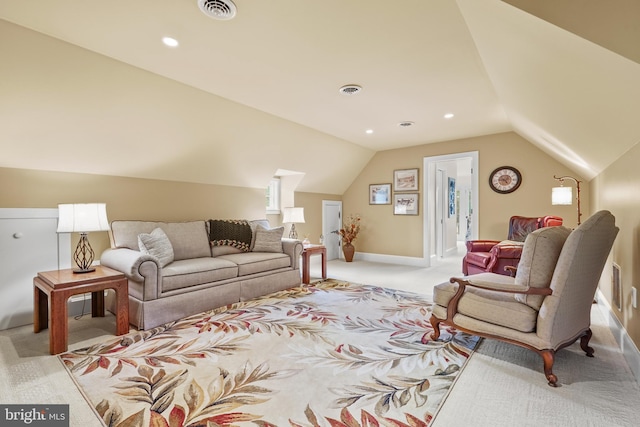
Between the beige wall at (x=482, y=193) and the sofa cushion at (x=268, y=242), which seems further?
the beige wall at (x=482, y=193)

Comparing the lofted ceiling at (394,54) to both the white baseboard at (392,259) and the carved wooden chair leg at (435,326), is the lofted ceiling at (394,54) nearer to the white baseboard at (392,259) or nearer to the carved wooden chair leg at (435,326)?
the carved wooden chair leg at (435,326)

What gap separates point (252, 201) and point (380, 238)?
120 inches

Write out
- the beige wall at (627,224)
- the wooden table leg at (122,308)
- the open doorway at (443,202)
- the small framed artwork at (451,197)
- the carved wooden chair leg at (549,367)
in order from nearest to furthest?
1. the carved wooden chair leg at (549,367)
2. the beige wall at (627,224)
3. the wooden table leg at (122,308)
4. the open doorway at (443,202)
5. the small framed artwork at (451,197)

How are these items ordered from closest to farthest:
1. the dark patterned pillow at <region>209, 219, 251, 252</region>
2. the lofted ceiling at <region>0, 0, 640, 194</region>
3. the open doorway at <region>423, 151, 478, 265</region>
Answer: the lofted ceiling at <region>0, 0, 640, 194</region> → the dark patterned pillow at <region>209, 219, 251, 252</region> → the open doorway at <region>423, 151, 478, 265</region>

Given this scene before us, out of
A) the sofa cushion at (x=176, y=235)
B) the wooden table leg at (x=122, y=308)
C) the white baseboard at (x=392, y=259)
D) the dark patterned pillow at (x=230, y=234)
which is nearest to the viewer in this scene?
the wooden table leg at (x=122, y=308)

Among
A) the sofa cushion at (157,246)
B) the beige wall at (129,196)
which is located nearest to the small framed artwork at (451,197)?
the beige wall at (129,196)

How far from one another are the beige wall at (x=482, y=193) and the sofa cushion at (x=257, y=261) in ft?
9.91

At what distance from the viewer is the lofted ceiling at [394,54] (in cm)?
163

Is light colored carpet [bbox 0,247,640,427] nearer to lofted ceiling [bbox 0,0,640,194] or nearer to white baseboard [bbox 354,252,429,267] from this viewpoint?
lofted ceiling [bbox 0,0,640,194]

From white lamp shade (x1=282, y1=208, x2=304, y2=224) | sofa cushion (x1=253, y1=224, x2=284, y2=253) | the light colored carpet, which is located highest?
white lamp shade (x1=282, y1=208, x2=304, y2=224)

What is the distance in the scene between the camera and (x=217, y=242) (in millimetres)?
4297

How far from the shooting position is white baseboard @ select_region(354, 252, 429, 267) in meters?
6.34

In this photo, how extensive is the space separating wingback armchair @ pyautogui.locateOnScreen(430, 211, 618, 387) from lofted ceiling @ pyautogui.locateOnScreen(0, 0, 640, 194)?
2.66 ft

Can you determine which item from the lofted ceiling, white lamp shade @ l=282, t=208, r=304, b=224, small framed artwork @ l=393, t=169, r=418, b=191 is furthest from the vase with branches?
the lofted ceiling
